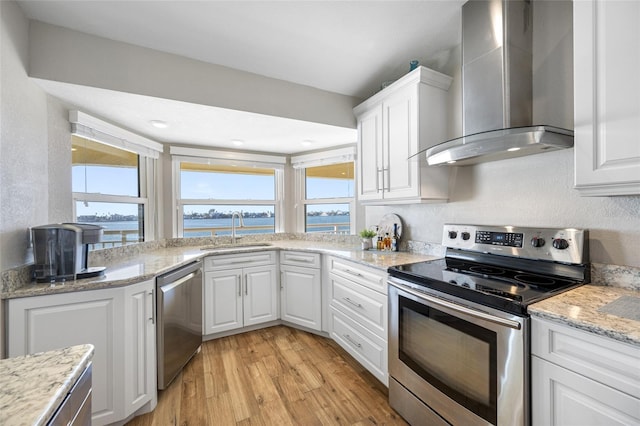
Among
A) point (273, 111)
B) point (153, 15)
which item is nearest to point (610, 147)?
point (273, 111)

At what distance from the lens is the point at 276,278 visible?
2.89 m

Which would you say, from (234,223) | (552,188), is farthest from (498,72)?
(234,223)

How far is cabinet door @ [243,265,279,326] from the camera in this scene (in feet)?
8.96

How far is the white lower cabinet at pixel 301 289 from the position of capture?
104 inches

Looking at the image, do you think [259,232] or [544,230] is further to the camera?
[259,232]

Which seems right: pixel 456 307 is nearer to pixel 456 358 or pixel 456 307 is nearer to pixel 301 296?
pixel 456 358

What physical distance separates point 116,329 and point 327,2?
7.46ft

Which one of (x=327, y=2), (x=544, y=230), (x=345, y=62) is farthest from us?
(x=345, y=62)

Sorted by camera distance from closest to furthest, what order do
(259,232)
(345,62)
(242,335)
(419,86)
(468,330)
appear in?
(468,330)
(419,86)
(345,62)
(242,335)
(259,232)

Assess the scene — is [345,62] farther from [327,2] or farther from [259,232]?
[259,232]

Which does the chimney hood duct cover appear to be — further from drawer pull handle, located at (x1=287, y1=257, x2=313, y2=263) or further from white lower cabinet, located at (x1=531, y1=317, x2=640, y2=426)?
drawer pull handle, located at (x1=287, y1=257, x2=313, y2=263)

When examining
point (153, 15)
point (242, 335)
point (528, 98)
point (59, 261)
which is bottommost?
point (242, 335)

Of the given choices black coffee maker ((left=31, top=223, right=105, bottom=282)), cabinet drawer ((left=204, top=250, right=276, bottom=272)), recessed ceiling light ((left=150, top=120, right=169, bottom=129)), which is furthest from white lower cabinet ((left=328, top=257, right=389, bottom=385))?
recessed ceiling light ((left=150, top=120, right=169, bottom=129))

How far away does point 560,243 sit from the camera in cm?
142
